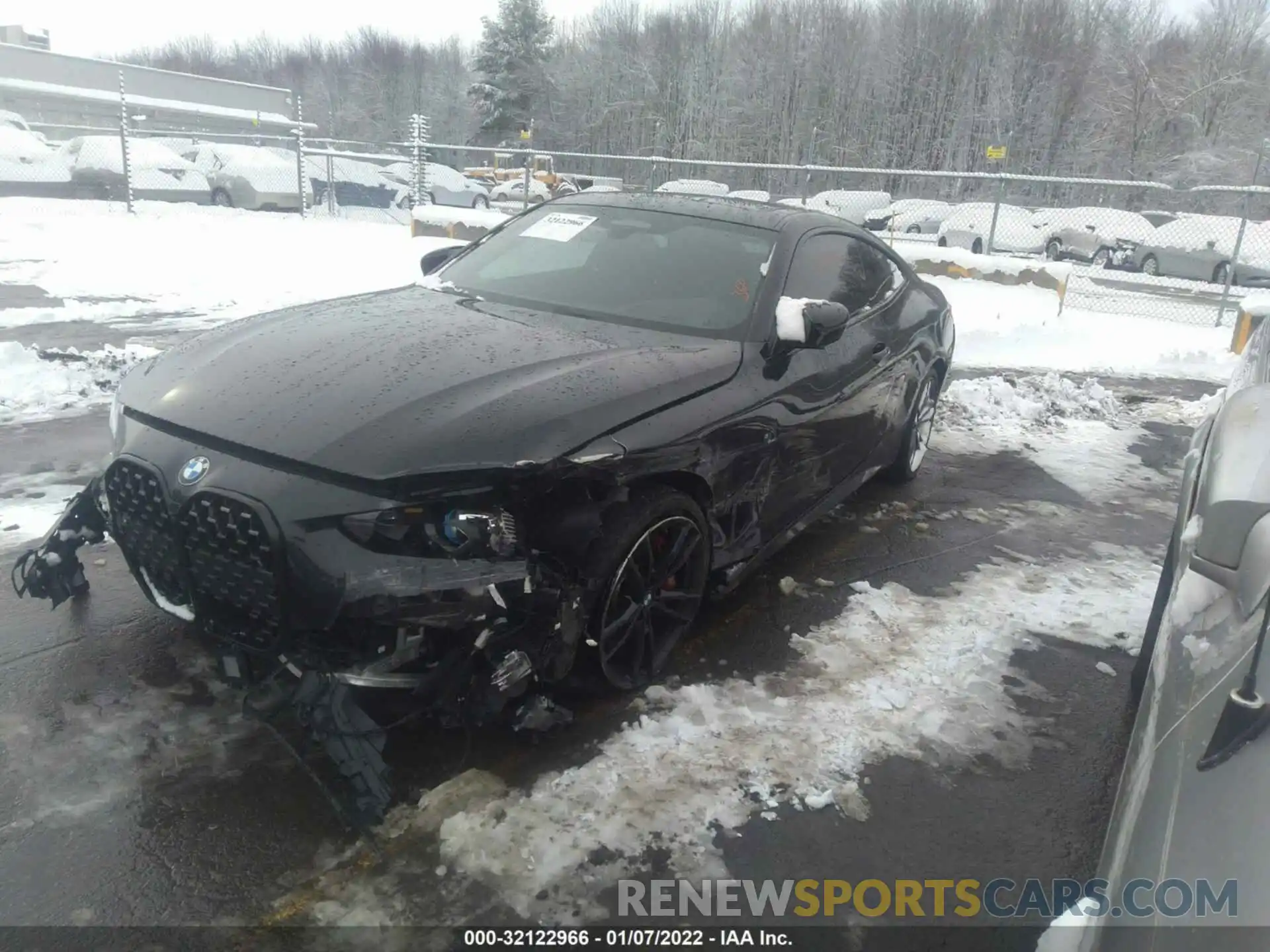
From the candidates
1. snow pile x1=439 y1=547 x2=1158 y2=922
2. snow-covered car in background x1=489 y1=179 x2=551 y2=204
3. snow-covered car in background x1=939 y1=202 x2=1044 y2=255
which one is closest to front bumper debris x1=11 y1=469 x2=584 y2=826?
snow pile x1=439 y1=547 x2=1158 y2=922

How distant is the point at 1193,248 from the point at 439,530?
2291 centimetres

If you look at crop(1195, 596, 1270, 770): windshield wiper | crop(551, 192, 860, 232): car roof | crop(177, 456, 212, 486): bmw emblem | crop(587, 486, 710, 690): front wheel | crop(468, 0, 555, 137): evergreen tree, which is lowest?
crop(587, 486, 710, 690): front wheel

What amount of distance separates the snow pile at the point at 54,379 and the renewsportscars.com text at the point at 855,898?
4906mm

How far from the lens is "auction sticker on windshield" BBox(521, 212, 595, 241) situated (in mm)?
4238

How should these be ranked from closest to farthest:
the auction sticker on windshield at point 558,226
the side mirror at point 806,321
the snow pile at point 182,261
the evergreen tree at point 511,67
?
the side mirror at point 806,321, the auction sticker on windshield at point 558,226, the snow pile at point 182,261, the evergreen tree at point 511,67

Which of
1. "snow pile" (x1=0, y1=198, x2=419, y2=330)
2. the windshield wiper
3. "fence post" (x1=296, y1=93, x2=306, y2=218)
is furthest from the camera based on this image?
"fence post" (x1=296, y1=93, x2=306, y2=218)

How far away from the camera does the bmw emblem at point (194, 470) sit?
8.01 ft

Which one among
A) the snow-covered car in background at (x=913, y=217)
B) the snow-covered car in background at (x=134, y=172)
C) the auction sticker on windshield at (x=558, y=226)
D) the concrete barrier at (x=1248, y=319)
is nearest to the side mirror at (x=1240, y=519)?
the auction sticker on windshield at (x=558, y=226)

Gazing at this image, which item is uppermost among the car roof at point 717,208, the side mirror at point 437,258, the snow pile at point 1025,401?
the car roof at point 717,208

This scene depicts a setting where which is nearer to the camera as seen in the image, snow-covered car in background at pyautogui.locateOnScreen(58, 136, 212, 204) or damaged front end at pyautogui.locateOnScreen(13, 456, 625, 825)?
damaged front end at pyautogui.locateOnScreen(13, 456, 625, 825)

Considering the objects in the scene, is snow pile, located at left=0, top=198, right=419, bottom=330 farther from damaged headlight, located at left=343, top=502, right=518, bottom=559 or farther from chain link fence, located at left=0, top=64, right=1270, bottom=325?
damaged headlight, located at left=343, top=502, right=518, bottom=559

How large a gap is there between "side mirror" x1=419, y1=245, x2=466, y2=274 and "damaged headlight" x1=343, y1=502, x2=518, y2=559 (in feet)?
7.89

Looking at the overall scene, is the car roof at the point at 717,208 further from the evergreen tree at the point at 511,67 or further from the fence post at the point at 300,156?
the evergreen tree at the point at 511,67

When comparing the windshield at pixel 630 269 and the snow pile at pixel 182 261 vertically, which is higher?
the windshield at pixel 630 269
